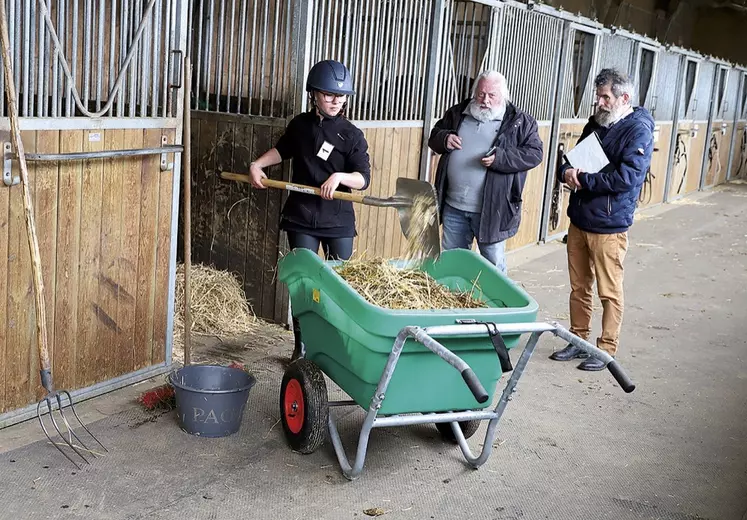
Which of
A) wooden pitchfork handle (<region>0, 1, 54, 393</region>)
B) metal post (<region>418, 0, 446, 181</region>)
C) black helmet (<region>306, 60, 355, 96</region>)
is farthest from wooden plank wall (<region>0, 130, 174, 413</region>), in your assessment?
metal post (<region>418, 0, 446, 181</region>)

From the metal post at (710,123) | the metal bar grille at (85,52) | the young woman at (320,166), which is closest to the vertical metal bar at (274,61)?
the young woman at (320,166)

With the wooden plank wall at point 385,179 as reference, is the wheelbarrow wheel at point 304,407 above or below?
below

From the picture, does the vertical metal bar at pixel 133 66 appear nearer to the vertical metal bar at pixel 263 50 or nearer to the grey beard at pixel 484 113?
the vertical metal bar at pixel 263 50

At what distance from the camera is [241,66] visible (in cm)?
489

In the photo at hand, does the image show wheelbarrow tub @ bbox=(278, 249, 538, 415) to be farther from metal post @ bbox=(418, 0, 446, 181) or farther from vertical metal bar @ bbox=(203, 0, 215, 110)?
metal post @ bbox=(418, 0, 446, 181)

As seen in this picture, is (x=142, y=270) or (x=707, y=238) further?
(x=707, y=238)

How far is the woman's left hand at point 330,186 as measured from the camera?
151 inches

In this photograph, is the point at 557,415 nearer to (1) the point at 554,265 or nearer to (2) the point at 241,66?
(2) the point at 241,66

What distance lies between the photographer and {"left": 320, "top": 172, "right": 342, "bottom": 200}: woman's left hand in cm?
384

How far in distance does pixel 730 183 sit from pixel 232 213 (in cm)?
1309

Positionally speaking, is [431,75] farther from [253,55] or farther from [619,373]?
[619,373]

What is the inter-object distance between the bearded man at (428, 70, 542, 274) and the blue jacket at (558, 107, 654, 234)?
28cm

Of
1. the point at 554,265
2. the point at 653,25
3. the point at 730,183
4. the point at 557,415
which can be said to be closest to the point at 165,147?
the point at 557,415

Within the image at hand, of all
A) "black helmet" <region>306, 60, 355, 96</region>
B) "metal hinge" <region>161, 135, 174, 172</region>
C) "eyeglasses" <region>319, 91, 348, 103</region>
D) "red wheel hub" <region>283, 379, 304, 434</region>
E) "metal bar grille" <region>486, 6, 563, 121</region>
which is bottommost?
"red wheel hub" <region>283, 379, 304, 434</region>
